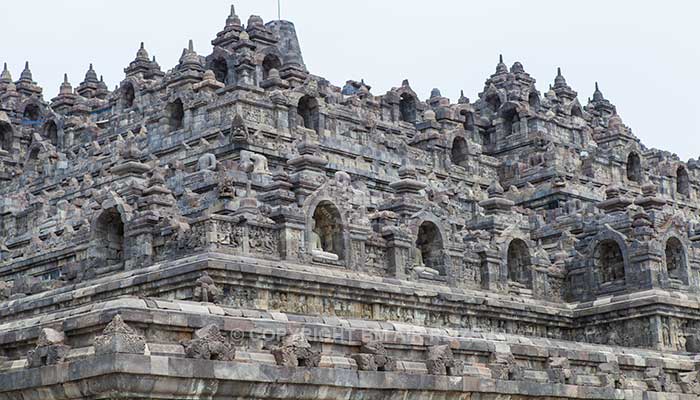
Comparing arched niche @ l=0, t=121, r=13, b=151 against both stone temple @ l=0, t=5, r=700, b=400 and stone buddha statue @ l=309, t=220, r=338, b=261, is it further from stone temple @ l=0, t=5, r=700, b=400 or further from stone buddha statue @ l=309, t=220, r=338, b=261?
stone buddha statue @ l=309, t=220, r=338, b=261

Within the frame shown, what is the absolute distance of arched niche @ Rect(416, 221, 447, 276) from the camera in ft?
118

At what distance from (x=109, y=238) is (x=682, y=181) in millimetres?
29158

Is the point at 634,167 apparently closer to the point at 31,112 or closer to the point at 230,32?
the point at 230,32

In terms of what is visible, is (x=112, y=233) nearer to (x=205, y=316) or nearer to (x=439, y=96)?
(x=205, y=316)

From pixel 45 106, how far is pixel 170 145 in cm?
1911

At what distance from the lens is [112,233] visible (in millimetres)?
33938

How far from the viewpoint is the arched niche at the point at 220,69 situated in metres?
46.2

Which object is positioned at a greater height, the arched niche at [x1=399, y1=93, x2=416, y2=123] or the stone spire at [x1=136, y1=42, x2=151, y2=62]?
the stone spire at [x1=136, y1=42, x2=151, y2=62]

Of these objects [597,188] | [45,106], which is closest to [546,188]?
[597,188]

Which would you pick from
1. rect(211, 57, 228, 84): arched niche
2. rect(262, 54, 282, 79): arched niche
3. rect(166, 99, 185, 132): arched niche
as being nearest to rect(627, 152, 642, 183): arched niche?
rect(262, 54, 282, 79): arched niche

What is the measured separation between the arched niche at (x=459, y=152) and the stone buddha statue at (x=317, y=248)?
16657 mm

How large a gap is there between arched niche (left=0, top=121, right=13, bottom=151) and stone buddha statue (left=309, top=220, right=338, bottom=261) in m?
26.3

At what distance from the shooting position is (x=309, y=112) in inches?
1674

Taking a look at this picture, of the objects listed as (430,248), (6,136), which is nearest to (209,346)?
(430,248)
